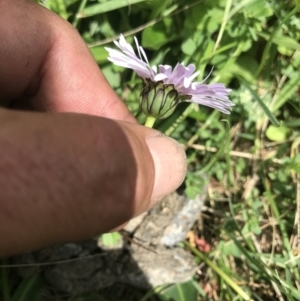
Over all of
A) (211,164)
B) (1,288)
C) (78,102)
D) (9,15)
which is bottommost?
(1,288)

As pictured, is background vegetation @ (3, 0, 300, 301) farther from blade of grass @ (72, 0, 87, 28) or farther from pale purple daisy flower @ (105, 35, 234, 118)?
pale purple daisy flower @ (105, 35, 234, 118)

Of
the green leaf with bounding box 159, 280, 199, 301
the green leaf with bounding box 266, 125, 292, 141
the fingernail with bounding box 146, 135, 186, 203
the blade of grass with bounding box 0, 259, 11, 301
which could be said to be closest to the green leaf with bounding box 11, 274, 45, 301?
the blade of grass with bounding box 0, 259, 11, 301

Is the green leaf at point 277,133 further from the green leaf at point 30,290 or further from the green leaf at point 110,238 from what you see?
the green leaf at point 30,290

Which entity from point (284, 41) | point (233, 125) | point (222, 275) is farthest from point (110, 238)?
point (284, 41)

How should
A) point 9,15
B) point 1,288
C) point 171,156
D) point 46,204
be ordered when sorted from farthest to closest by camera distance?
point 1,288 < point 9,15 < point 171,156 < point 46,204

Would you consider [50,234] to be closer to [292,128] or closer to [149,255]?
[149,255]

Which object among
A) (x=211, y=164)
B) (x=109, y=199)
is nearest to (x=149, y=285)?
(x=211, y=164)

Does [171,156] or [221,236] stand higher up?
[171,156]
